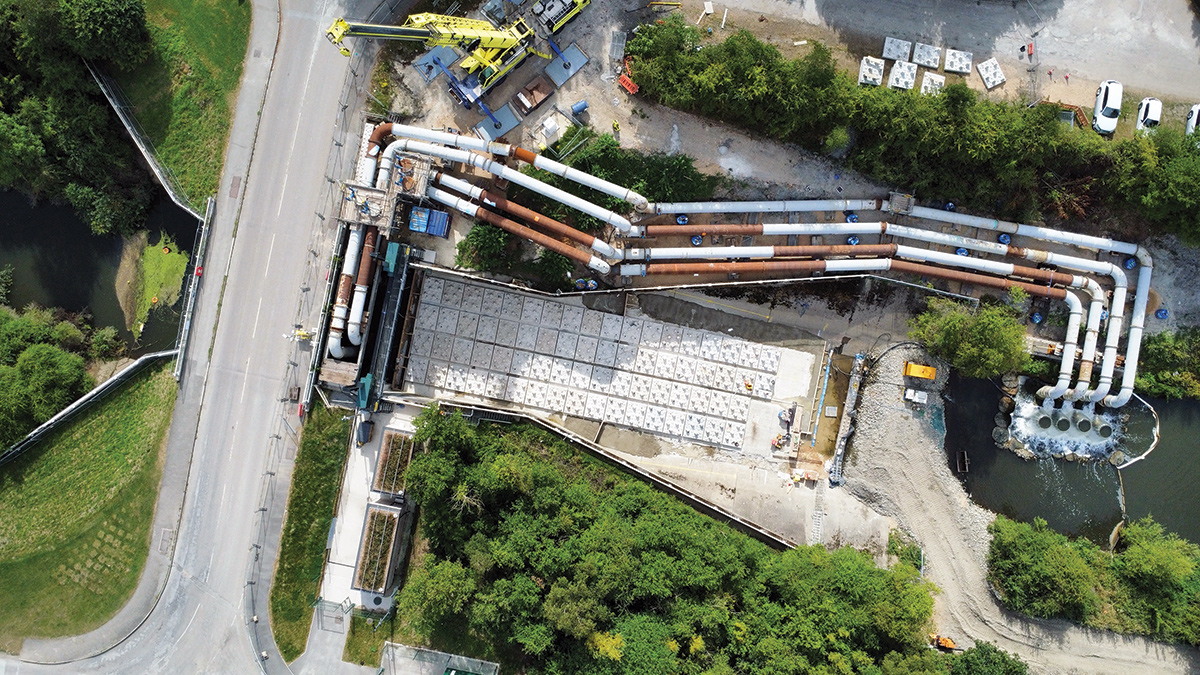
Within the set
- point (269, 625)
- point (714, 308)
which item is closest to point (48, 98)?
point (269, 625)

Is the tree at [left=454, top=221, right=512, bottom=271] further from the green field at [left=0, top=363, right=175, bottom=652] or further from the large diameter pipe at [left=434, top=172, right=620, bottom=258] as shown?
the green field at [left=0, top=363, right=175, bottom=652]

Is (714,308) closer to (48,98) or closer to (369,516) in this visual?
(369,516)

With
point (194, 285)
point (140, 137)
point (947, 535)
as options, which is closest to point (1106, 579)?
point (947, 535)

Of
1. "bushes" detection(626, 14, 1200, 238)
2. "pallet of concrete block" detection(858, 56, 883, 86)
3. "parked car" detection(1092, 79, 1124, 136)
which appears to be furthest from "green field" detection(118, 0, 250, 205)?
"parked car" detection(1092, 79, 1124, 136)

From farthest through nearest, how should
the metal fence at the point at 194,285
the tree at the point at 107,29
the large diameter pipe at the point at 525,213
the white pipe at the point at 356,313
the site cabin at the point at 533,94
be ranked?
1. the metal fence at the point at 194,285
2. the site cabin at the point at 533,94
3. the large diameter pipe at the point at 525,213
4. the white pipe at the point at 356,313
5. the tree at the point at 107,29

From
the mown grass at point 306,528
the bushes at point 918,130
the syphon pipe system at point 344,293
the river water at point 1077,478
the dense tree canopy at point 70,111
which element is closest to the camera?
the bushes at point 918,130

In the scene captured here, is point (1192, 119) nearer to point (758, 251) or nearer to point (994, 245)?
point (994, 245)

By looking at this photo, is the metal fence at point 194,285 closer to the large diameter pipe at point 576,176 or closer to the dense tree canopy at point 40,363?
the dense tree canopy at point 40,363

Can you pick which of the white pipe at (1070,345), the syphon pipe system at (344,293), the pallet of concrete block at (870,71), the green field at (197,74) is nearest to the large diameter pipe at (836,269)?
the white pipe at (1070,345)
